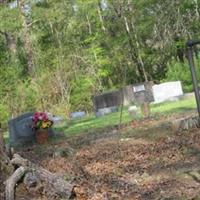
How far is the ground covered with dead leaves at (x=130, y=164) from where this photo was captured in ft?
20.7

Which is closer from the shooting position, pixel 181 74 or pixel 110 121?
pixel 110 121

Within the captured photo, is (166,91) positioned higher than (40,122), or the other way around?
(40,122)

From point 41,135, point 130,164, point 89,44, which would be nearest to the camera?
point 130,164

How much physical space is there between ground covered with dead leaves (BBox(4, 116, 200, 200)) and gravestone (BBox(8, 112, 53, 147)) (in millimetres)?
1538

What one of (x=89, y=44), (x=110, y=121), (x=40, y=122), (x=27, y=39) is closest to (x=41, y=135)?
(x=40, y=122)

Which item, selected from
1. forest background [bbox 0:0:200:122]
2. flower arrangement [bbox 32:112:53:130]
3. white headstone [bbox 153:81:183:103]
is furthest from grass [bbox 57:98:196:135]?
forest background [bbox 0:0:200:122]

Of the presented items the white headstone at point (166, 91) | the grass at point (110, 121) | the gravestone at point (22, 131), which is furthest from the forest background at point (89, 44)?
the gravestone at point (22, 131)

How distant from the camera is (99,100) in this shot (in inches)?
901

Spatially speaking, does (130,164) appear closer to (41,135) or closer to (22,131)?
(41,135)

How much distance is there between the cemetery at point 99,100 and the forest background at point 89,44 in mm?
73

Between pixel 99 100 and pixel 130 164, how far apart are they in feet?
47.8

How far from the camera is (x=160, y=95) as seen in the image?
71.5ft

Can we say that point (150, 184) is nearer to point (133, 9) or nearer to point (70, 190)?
point (70, 190)

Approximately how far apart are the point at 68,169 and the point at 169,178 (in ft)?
5.74
